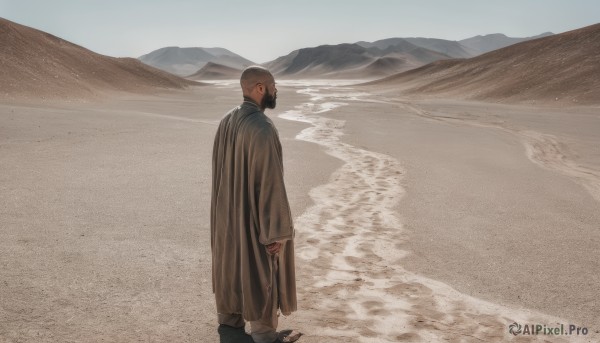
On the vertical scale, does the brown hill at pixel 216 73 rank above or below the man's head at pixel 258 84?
above

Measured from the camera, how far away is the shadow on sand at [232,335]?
11.2 ft

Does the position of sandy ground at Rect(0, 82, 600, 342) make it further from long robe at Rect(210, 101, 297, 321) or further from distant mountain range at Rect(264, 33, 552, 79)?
distant mountain range at Rect(264, 33, 552, 79)

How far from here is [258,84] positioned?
322 centimetres

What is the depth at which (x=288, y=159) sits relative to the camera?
417 inches

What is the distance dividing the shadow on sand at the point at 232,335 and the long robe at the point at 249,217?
0.48 ft

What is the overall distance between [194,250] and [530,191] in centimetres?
522

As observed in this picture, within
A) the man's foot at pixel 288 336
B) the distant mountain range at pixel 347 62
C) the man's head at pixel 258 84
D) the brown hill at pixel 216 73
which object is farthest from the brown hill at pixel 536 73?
the brown hill at pixel 216 73

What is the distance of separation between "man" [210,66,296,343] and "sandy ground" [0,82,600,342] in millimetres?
316

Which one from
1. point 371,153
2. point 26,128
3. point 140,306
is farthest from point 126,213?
point 26,128

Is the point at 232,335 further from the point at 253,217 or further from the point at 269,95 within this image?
the point at 269,95

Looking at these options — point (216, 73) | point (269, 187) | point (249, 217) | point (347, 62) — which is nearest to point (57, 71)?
Result: point (249, 217)

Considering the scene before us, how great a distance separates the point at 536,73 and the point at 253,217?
1612 inches

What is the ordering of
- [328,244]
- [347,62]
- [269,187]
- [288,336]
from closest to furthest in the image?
1. [269,187]
2. [288,336]
3. [328,244]
4. [347,62]

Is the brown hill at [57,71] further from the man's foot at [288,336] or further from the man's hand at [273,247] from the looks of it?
the man's hand at [273,247]
